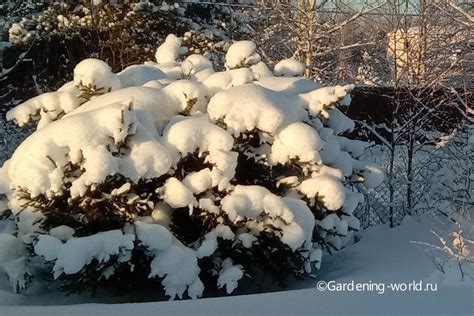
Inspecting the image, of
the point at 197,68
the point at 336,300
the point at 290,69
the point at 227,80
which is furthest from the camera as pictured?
the point at 197,68

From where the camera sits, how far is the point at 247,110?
4.46m

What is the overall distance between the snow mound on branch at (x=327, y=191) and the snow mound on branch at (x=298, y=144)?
155mm

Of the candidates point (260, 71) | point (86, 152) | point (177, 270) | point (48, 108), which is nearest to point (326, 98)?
point (260, 71)

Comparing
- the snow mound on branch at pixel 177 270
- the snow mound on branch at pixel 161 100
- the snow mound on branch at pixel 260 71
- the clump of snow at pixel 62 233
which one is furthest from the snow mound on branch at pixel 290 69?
the clump of snow at pixel 62 233

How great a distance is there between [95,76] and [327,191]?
1.93 metres

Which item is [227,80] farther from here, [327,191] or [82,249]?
[82,249]

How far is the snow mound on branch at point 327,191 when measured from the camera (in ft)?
14.9

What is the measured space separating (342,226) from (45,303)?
7.22ft

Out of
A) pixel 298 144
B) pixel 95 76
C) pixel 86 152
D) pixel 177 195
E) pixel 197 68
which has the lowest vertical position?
pixel 177 195

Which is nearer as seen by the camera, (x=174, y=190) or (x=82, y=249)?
(x=82, y=249)

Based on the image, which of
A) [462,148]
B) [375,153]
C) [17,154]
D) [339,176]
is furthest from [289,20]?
[17,154]

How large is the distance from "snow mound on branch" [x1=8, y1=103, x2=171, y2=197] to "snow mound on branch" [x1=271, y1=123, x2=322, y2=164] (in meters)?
0.85

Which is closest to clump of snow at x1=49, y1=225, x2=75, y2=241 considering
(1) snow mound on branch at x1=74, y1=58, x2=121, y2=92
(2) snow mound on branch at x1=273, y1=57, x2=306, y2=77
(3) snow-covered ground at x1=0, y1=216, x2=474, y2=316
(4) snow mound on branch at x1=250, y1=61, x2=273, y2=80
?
(3) snow-covered ground at x1=0, y1=216, x2=474, y2=316

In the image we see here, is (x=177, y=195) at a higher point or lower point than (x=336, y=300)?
higher
